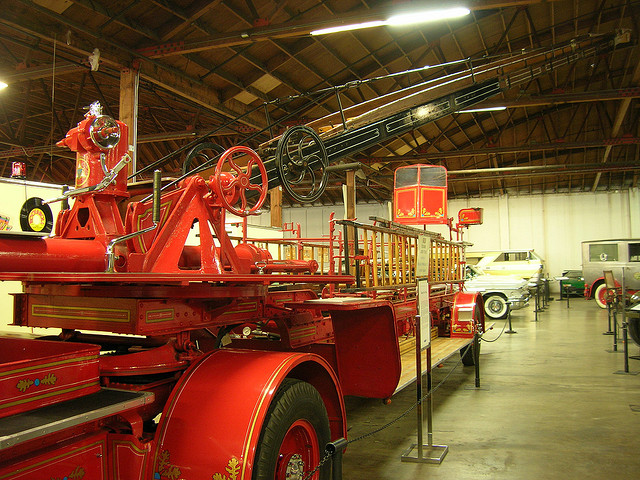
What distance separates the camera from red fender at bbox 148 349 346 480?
227 cm

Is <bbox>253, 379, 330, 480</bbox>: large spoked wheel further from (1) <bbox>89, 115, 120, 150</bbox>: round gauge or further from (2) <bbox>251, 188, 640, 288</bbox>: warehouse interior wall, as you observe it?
(2) <bbox>251, 188, 640, 288</bbox>: warehouse interior wall

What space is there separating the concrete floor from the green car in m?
14.3

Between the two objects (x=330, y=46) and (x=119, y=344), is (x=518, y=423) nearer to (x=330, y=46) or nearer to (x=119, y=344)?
(x=119, y=344)

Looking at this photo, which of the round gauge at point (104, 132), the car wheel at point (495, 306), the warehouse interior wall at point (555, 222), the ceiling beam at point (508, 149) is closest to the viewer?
the round gauge at point (104, 132)

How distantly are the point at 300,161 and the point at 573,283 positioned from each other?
71.3 feet

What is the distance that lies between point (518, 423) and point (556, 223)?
22.8m

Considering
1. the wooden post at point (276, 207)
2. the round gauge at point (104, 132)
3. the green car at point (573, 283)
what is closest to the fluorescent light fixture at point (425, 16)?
the round gauge at point (104, 132)

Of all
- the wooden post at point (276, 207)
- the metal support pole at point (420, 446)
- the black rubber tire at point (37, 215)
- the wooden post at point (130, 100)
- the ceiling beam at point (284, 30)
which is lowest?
the metal support pole at point (420, 446)

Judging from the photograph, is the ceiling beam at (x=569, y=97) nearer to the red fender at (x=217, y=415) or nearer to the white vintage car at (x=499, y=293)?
the white vintage car at (x=499, y=293)

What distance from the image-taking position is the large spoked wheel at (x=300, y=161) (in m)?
4.31

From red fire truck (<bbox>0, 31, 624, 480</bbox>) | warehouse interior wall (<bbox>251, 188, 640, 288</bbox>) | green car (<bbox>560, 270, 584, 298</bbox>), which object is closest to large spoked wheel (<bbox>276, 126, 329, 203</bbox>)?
red fire truck (<bbox>0, 31, 624, 480</bbox>)

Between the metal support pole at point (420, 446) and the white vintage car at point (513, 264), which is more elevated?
the white vintage car at point (513, 264)

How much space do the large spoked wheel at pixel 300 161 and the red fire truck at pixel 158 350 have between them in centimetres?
69

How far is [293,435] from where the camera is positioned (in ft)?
9.48
